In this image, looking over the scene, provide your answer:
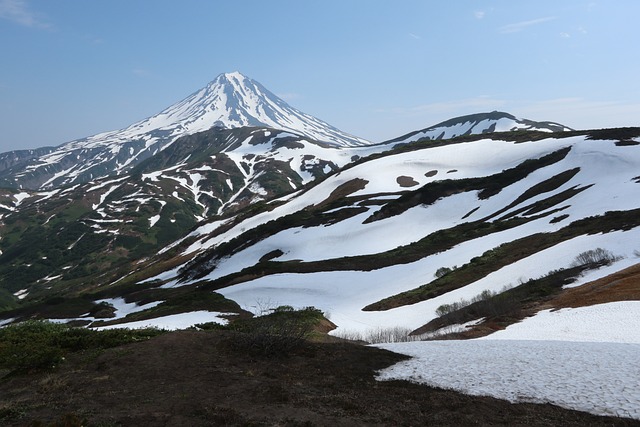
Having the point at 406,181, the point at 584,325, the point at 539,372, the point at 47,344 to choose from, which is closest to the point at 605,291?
the point at 584,325

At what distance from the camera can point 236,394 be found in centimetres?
1405

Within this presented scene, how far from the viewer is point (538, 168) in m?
86.0

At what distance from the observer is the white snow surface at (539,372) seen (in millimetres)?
12859

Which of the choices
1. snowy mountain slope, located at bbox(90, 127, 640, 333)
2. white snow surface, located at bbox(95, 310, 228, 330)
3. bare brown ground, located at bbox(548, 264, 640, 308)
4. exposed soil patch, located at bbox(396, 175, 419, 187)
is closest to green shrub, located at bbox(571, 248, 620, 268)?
snowy mountain slope, located at bbox(90, 127, 640, 333)

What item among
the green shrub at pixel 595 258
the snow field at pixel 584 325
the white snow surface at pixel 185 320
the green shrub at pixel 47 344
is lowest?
the snow field at pixel 584 325

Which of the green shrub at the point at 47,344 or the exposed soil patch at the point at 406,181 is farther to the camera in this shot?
the exposed soil patch at the point at 406,181

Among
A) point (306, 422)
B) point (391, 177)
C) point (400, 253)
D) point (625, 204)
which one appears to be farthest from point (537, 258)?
point (391, 177)

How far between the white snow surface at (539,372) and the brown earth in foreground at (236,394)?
0.74 metres

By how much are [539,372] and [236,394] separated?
1054cm

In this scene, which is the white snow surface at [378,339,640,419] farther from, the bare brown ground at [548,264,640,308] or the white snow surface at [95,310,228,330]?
the white snow surface at [95,310,228,330]

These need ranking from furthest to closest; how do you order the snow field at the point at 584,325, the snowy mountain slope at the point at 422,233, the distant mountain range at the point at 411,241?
the distant mountain range at the point at 411,241, the snowy mountain slope at the point at 422,233, the snow field at the point at 584,325

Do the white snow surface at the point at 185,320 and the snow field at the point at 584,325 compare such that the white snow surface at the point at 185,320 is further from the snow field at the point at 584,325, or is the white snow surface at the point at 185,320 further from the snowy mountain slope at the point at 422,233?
the snow field at the point at 584,325

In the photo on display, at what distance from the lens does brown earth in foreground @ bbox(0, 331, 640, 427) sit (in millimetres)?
11828

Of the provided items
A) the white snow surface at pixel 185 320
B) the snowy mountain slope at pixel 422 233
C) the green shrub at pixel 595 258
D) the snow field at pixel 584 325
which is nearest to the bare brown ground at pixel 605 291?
the snow field at pixel 584 325
